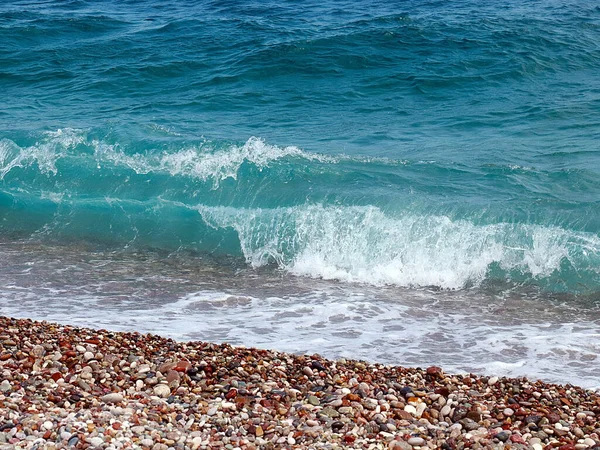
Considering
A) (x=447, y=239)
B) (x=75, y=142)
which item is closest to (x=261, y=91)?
(x=75, y=142)

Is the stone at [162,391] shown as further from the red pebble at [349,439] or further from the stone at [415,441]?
the stone at [415,441]

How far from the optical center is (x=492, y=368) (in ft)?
22.7

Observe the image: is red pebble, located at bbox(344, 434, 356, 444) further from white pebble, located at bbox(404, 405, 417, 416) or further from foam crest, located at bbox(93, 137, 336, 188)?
foam crest, located at bbox(93, 137, 336, 188)

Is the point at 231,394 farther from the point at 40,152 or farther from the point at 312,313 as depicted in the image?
the point at 40,152

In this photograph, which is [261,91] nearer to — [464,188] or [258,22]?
[258,22]

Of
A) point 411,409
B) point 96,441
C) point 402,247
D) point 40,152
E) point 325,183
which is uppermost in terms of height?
point 96,441

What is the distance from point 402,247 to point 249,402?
5.03 meters

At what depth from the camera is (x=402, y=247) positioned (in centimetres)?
1028

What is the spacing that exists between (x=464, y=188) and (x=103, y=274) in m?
5.33

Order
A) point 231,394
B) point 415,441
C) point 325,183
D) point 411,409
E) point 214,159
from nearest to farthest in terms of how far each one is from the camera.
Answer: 1. point 415,441
2. point 411,409
3. point 231,394
4. point 325,183
5. point 214,159

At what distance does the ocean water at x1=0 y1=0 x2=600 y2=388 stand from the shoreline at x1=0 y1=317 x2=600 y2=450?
90 cm

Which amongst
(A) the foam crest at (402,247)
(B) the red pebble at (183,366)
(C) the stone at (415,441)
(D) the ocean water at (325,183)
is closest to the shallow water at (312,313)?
(D) the ocean water at (325,183)

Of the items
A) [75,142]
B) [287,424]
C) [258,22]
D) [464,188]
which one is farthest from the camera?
[258,22]

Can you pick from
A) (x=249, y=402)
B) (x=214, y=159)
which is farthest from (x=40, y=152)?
(x=249, y=402)
